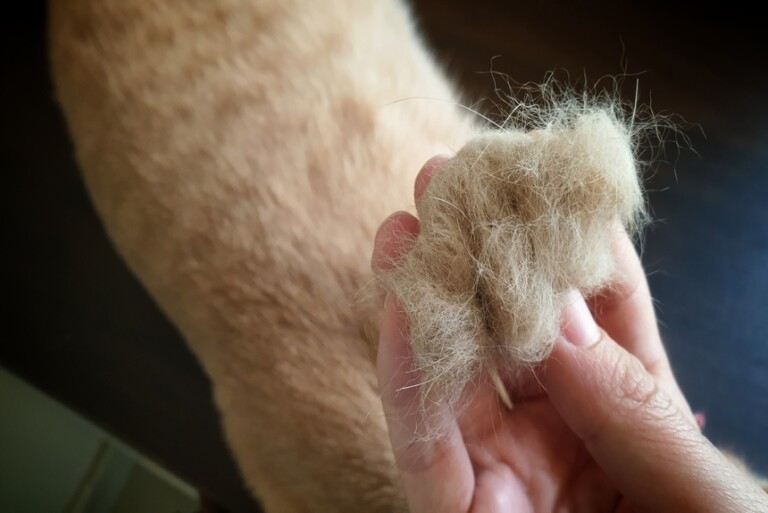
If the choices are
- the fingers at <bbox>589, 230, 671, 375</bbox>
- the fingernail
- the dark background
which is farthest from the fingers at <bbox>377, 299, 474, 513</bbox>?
the dark background

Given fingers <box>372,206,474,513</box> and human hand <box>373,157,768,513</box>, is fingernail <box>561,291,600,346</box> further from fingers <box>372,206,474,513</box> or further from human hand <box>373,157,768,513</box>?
fingers <box>372,206,474,513</box>

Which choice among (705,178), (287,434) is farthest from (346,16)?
(705,178)

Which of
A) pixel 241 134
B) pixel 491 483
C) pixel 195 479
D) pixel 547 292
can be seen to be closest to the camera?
pixel 547 292

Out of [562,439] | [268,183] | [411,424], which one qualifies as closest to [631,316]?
[562,439]

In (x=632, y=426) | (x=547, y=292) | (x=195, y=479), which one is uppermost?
(x=547, y=292)

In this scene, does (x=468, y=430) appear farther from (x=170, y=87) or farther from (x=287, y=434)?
(x=170, y=87)

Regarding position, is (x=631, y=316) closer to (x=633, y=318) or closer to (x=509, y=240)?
(x=633, y=318)
